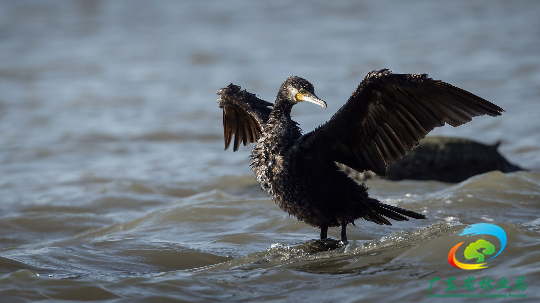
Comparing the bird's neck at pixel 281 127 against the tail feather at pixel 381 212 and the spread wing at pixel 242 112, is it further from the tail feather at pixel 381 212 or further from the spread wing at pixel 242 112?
the tail feather at pixel 381 212

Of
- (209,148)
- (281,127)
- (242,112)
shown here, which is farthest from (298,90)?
(209,148)

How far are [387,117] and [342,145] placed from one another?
433 millimetres

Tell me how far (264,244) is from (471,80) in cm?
935

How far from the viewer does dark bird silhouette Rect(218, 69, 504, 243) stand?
16.0ft

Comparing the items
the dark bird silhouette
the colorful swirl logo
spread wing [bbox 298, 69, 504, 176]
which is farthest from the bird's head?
the colorful swirl logo

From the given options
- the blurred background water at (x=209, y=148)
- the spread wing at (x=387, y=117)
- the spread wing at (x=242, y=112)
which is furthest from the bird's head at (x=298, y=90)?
the blurred background water at (x=209, y=148)

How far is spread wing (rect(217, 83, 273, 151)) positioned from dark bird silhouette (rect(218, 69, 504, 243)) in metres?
0.59

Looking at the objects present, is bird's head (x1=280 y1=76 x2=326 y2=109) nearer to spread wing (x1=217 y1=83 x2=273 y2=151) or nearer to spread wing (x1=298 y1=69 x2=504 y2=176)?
spread wing (x1=298 y1=69 x2=504 y2=176)

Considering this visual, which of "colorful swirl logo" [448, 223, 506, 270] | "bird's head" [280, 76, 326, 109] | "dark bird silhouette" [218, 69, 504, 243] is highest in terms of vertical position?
"bird's head" [280, 76, 326, 109]

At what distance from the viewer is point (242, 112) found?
642 cm

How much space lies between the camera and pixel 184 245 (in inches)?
228

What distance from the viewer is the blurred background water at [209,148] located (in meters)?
4.58

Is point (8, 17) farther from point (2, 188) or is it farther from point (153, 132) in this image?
point (2, 188)

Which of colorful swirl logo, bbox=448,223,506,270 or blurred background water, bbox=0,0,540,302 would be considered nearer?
Answer: colorful swirl logo, bbox=448,223,506,270
